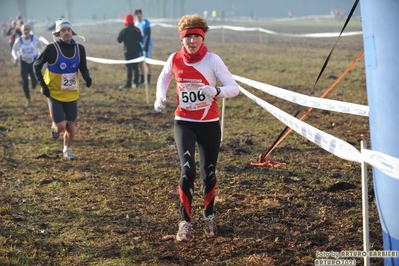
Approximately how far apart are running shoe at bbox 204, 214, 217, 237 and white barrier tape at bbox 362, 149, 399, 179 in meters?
2.12

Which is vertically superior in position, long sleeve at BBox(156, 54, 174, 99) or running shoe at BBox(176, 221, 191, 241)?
long sleeve at BBox(156, 54, 174, 99)

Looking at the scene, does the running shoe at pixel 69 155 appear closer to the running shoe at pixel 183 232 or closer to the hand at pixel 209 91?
the running shoe at pixel 183 232

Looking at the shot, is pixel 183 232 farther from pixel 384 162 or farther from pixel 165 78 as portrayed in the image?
pixel 384 162

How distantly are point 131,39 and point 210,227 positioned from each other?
41.2ft

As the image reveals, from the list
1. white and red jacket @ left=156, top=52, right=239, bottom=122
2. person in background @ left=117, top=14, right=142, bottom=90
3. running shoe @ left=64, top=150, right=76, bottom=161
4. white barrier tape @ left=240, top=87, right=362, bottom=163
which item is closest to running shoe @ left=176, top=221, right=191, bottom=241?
white and red jacket @ left=156, top=52, right=239, bottom=122

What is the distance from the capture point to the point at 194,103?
5.82m

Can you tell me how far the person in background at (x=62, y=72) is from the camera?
887cm

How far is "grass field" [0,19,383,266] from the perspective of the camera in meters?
5.55

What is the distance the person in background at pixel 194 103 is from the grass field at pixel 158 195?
1.63 feet

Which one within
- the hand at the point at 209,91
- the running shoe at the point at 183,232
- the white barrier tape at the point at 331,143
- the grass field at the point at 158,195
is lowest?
the grass field at the point at 158,195

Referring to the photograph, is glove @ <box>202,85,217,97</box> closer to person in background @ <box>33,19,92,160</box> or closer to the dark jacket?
person in background @ <box>33,19,92,160</box>

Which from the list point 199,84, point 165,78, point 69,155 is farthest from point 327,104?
point 69,155

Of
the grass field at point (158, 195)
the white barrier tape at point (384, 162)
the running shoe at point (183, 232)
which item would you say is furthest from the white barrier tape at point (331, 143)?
the running shoe at point (183, 232)

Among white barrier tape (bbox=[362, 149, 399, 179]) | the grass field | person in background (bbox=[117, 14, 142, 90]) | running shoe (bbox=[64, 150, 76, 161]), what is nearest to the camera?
white barrier tape (bbox=[362, 149, 399, 179])
